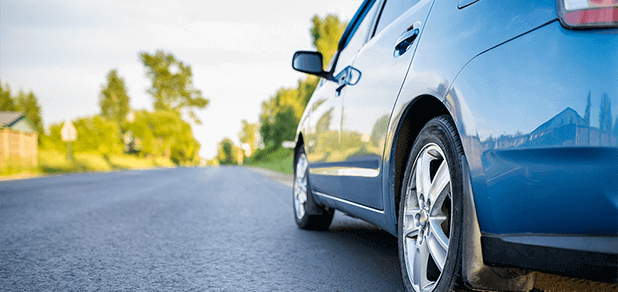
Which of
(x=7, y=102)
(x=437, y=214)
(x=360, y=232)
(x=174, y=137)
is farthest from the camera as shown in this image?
(x=7, y=102)

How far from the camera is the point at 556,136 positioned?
1.31 metres

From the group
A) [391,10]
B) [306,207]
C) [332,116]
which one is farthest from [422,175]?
[306,207]

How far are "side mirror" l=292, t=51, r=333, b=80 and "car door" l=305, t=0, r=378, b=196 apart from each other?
5.3 inches

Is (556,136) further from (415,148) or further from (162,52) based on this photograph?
(162,52)

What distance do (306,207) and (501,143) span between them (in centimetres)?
328

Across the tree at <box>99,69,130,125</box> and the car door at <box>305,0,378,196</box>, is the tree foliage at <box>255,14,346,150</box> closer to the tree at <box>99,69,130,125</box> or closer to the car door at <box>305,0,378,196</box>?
the car door at <box>305,0,378,196</box>

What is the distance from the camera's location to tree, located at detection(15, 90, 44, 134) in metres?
77.4

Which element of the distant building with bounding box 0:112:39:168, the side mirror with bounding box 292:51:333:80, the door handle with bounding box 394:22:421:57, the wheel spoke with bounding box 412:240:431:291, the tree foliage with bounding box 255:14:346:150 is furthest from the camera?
the distant building with bounding box 0:112:39:168

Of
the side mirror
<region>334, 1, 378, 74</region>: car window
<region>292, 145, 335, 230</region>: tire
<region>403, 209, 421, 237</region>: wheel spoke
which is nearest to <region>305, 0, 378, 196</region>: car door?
<region>334, 1, 378, 74</region>: car window

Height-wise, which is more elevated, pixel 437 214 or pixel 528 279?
pixel 437 214

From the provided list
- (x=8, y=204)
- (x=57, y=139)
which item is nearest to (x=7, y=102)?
(x=57, y=139)

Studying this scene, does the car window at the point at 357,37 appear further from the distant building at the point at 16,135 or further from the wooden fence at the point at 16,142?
the distant building at the point at 16,135

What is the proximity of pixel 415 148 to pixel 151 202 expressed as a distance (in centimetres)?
653

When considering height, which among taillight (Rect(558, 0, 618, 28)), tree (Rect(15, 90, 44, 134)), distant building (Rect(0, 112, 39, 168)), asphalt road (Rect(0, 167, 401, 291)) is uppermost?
tree (Rect(15, 90, 44, 134))
